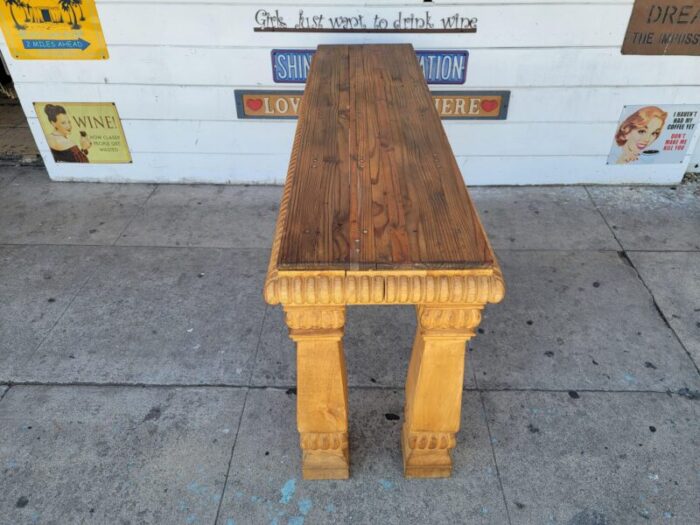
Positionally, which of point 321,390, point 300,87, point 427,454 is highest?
point 300,87

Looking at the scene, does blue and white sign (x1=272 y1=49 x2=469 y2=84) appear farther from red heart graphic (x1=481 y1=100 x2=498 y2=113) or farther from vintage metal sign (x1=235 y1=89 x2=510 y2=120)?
red heart graphic (x1=481 y1=100 x2=498 y2=113)

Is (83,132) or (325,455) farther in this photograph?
(83,132)

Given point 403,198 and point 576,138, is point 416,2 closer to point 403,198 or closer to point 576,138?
point 576,138

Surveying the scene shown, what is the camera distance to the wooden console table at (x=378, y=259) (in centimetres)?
149

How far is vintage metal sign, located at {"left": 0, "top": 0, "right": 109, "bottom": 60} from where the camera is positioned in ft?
12.0

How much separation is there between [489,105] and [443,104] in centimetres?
34

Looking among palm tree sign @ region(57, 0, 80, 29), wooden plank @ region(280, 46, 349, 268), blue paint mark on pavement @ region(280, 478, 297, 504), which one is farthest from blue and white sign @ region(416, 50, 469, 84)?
blue paint mark on pavement @ region(280, 478, 297, 504)

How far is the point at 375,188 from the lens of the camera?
1.84 m

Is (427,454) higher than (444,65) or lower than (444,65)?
lower

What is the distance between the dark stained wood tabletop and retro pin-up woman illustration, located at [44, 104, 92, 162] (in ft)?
8.00

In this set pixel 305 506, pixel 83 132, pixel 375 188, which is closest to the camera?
pixel 375 188

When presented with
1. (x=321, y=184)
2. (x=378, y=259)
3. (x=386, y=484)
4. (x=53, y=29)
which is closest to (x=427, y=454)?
(x=386, y=484)

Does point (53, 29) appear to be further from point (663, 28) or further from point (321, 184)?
point (663, 28)

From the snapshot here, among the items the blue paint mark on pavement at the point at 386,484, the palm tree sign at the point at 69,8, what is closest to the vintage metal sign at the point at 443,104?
the palm tree sign at the point at 69,8
